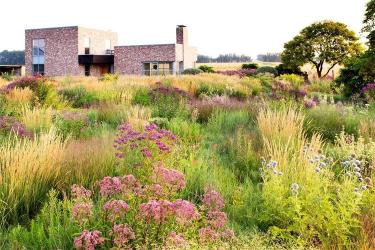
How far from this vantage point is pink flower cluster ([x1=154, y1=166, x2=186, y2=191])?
327cm

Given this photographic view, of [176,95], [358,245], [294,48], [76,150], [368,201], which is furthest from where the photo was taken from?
[294,48]

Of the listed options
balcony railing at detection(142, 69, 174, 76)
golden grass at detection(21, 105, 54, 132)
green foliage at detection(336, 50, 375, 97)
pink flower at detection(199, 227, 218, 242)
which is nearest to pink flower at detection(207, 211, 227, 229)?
pink flower at detection(199, 227, 218, 242)

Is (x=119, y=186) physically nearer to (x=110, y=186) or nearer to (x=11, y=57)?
(x=110, y=186)

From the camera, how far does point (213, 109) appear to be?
9109 mm

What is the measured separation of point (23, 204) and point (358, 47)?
102 feet

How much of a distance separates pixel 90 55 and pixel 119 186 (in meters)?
34.6

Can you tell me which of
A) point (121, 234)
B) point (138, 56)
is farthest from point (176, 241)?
point (138, 56)

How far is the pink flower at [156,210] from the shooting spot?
9.12 feet

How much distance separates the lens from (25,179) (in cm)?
409

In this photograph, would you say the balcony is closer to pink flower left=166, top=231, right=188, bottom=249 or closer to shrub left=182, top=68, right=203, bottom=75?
shrub left=182, top=68, right=203, bottom=75

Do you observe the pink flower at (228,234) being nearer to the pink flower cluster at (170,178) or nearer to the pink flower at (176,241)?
the pink flower at (176,241)

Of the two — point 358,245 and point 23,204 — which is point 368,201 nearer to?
point 358,245

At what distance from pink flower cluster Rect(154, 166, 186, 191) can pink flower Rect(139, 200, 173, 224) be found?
35cm

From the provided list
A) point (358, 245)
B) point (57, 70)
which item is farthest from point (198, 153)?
point (57, 70)
